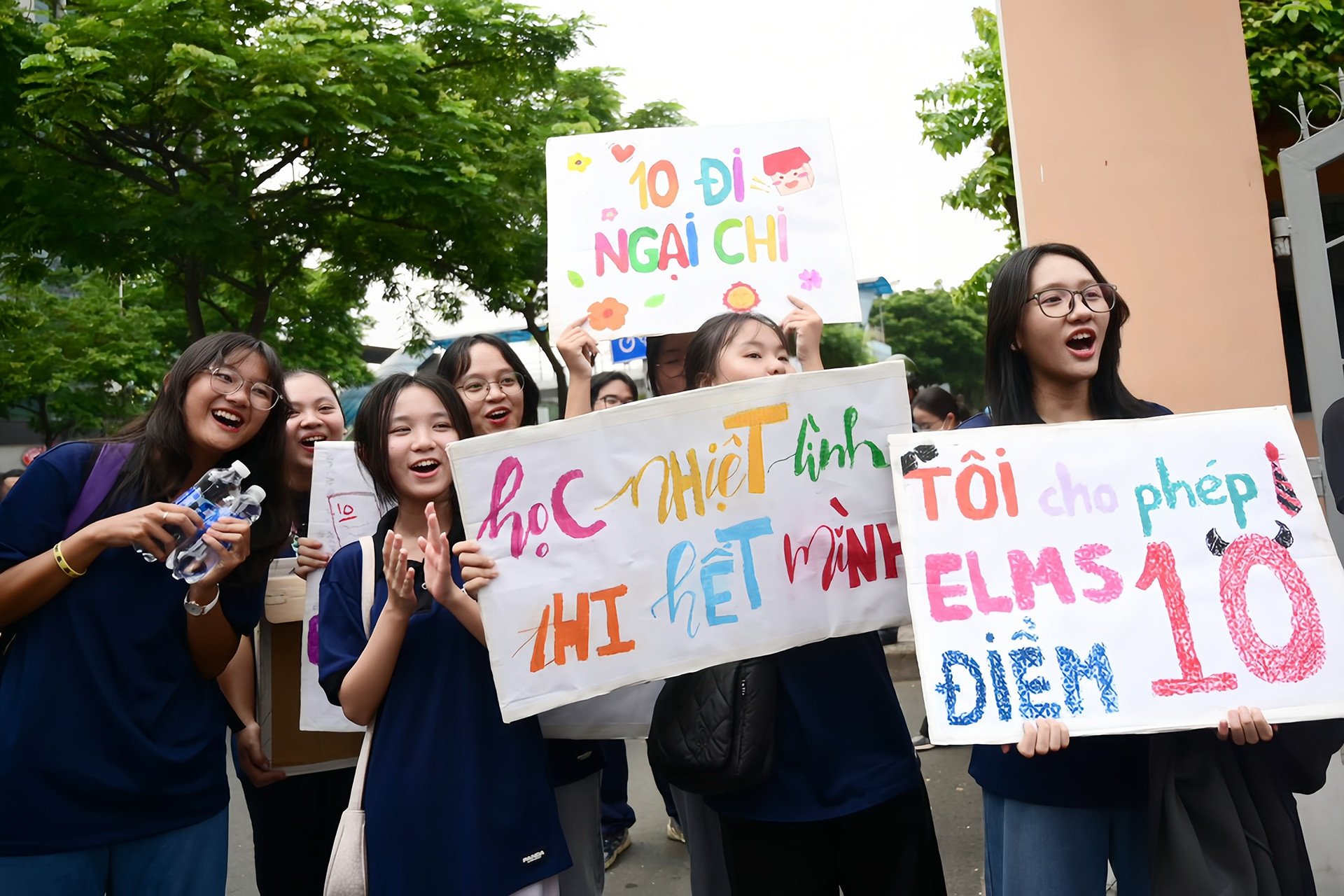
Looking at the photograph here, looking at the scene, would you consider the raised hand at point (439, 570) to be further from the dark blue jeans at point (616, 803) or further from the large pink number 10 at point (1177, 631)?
the dark blue jeans at point (616, 803)

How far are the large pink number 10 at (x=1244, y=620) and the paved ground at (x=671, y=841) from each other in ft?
7.57

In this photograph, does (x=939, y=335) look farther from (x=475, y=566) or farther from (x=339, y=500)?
(x=475, y=566)

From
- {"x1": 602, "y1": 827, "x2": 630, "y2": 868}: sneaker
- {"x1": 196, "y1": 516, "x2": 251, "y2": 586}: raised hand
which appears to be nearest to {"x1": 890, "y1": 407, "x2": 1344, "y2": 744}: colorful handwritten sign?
{"x1": 196, "y1": 516, "x2": 251, "y2": 586}: raised hand

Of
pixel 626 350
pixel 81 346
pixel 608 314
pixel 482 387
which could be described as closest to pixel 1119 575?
pixel 608 314

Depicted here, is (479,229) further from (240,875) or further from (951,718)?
(951,718)

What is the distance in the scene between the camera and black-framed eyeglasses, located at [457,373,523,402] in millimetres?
2834

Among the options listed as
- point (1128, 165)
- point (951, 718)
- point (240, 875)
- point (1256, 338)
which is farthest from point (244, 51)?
point (951, 718)

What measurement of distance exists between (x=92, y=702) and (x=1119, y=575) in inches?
82.1

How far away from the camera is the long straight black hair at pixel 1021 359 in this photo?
229 centimetres

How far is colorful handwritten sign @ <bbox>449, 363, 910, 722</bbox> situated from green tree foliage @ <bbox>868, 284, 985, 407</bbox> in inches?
1700

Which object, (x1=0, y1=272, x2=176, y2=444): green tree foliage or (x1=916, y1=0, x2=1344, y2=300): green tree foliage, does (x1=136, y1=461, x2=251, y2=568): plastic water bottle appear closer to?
(x1=916, y1=0, x2=1344, y2=300): green tree foliage

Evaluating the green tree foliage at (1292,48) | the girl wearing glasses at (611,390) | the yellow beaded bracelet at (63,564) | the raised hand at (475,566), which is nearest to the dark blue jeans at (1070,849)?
the raised hand at (475,566)

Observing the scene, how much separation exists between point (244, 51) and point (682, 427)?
25.4 feet

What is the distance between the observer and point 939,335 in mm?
47750
